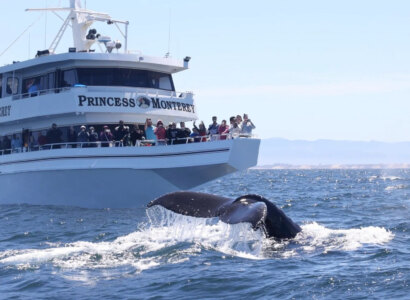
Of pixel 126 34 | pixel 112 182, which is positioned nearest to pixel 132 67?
pixel 126 34

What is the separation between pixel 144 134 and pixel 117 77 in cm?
266

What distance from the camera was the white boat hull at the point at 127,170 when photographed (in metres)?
21.5

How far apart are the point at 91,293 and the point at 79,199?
46.8 ft

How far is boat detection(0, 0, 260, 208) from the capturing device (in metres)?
21.9

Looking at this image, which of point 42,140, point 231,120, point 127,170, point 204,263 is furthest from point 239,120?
point 204,263

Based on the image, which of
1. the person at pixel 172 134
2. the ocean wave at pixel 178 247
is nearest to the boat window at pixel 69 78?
the person at pixel 172 134

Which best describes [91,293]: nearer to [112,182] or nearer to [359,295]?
[359,295]

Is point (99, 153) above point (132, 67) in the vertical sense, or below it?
below

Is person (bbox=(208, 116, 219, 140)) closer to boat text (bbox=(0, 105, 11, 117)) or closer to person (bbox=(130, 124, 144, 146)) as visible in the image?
person (bbox=(130, 124, 144, 146))

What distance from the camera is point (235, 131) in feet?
70.0

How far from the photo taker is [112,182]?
22.4 meters

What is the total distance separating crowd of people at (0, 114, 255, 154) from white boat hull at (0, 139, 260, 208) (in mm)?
375

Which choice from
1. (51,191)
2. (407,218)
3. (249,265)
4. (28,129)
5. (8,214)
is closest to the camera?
(249,265)

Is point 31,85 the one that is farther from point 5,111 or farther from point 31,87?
point 5,111
